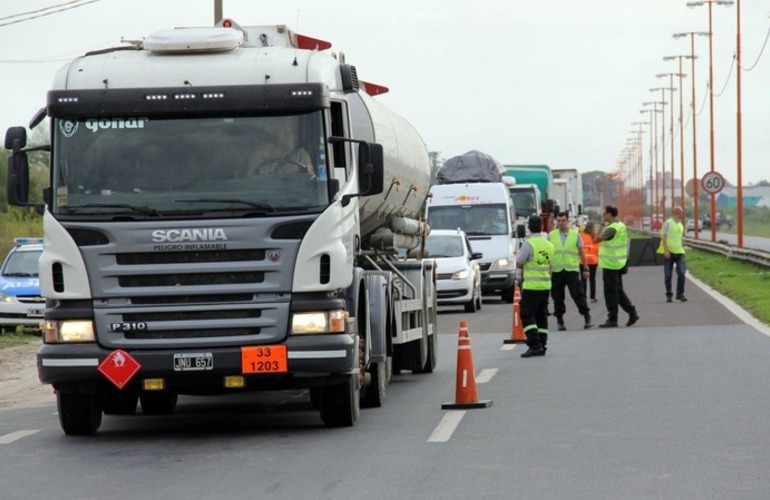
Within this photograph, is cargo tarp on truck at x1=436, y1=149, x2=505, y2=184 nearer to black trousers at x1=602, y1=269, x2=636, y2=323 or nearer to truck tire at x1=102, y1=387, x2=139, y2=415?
black trousers at x1=602, y1=269, x2=636, y2=323

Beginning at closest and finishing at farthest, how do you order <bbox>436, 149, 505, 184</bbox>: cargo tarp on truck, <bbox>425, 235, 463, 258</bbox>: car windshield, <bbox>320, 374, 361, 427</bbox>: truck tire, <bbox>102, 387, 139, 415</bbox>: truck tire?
1. <bbox>320, 374, 361, 427</bbox>: truck tire
2. <bbox>102, 387, 139, 415</bbox>: truck tire
3. <bbox>425, 235, 463, 258</bbox>: car windshield
4. <bbox>436, 149, 505, 184</bbox>: cargo tarp on truck

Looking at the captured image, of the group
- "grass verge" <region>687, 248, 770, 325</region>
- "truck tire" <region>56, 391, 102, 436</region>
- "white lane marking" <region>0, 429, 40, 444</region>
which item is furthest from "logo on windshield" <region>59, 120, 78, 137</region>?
"grass verge" <region>687, 248, 770, 325</region>

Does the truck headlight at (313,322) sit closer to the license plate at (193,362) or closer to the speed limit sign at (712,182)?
the license plate at (193,362)

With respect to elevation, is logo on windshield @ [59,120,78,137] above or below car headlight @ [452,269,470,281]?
above

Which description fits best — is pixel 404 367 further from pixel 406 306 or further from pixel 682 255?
pixel 682 255

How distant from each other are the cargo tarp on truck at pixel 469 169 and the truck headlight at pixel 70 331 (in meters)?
27.0

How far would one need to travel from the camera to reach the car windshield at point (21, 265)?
28.4 metres

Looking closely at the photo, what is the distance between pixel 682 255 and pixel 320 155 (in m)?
20.5

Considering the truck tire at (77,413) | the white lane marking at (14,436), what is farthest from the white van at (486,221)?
the truck tire at (77,413)

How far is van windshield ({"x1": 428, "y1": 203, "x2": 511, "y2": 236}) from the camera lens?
120ft

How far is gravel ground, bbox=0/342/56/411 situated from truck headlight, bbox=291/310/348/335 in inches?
218

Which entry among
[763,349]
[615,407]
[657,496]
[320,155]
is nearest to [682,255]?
[763,349]

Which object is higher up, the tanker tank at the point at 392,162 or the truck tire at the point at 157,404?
the tanker tank at the point at 392,162

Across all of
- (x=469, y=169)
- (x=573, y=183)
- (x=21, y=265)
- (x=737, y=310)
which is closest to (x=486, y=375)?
(x=737, y=310)
